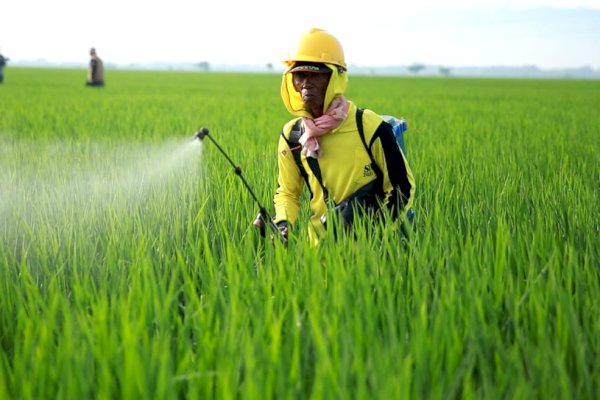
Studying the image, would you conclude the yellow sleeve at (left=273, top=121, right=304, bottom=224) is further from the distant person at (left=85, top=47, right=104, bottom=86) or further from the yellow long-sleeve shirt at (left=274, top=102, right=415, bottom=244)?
the distant person at (left=85, top=47, right=104, bottom=86)

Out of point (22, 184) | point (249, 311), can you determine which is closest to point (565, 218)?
point (249, 311)

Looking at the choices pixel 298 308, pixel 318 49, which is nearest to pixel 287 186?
pixel 318 49

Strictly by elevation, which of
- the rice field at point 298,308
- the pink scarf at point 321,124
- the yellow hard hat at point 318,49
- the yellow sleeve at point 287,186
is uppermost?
the yellow hard hat at point 318,49

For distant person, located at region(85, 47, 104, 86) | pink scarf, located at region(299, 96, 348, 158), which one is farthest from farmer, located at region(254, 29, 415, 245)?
distant person, located at region(85, 47, 104, 86)

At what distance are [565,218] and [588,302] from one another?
1.09m

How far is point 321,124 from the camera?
2.40 m

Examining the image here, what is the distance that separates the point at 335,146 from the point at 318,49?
0.34m

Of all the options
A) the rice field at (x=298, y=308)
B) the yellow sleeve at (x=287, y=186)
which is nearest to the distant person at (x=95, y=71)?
the rice field at (x=298, y=308)

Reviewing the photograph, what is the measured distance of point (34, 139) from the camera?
6246 mm

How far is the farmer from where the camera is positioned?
2.40 metres

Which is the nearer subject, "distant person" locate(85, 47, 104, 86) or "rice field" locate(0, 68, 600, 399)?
"rice field" locate(0, 68, 600, 399)

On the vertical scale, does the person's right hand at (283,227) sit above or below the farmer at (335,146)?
below

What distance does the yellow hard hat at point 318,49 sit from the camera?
2373 mm

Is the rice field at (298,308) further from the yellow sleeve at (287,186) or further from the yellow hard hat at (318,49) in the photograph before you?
the yellow hard hat at (318,49)
